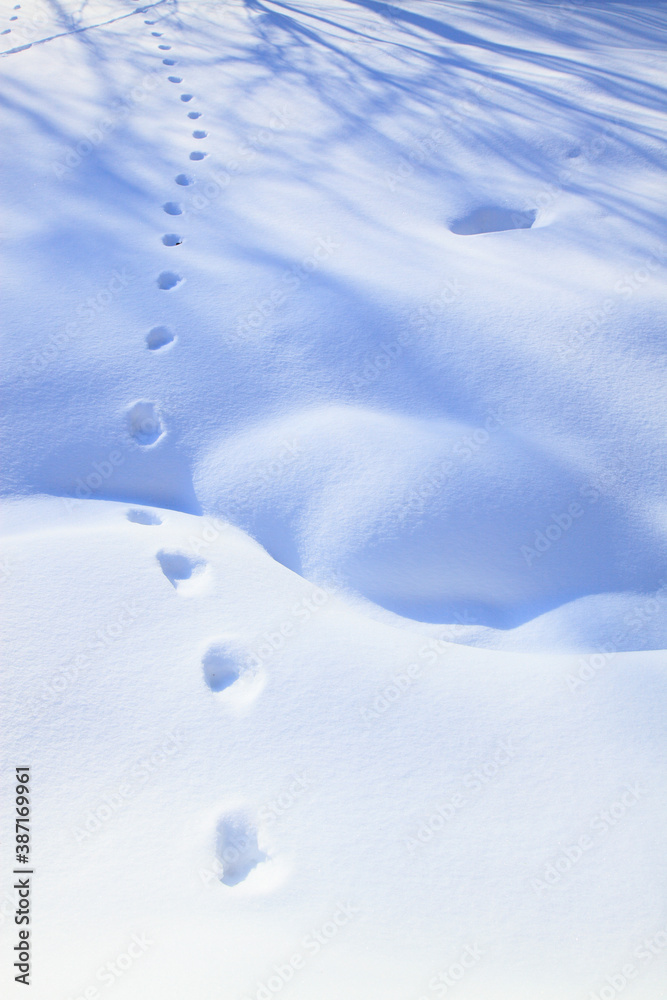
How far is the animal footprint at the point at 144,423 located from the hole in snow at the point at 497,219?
64.1 inches

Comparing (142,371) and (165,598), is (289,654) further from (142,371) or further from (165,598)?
(142,371)

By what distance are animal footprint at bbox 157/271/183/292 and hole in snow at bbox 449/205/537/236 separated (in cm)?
124

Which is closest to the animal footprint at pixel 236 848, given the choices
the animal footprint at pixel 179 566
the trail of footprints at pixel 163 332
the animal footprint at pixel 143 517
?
the animal footprint at pixel 179 566

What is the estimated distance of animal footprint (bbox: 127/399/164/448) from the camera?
2.45 metres

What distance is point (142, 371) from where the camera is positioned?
259cm

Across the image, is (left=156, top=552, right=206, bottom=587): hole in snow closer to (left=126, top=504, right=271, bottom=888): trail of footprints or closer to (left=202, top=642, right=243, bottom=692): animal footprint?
(left=126, top=504, right=271, bottom=888): trail of footprints

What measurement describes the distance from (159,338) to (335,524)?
104cm

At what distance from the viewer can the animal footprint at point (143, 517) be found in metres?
2.23

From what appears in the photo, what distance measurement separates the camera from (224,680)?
1.74 m

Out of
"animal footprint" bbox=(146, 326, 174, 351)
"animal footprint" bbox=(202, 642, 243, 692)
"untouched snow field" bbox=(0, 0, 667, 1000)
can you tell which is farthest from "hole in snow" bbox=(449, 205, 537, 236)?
"animal footprint" bbox=(202, 642, 243, 692)

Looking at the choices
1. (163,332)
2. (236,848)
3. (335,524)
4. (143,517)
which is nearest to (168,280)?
(163,332)

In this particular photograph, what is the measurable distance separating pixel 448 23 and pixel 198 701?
4.92m

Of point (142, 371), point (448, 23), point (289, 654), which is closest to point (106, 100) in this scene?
point (142, 371)

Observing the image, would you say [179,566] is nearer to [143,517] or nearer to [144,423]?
[143,517]
